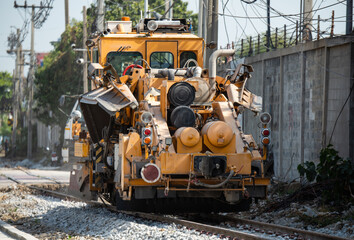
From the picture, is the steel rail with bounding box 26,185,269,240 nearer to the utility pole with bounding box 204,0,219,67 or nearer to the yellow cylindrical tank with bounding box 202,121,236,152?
the yellow cylindrical tank with bounding box 202,121,236,152

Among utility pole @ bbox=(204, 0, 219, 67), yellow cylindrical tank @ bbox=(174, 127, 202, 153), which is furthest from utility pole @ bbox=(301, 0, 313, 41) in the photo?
yellow cylindrical tank @ bbox=(174, 127, 202, 153)

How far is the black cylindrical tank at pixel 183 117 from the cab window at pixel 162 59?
9.80 feet

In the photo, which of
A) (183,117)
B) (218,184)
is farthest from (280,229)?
(183,117)

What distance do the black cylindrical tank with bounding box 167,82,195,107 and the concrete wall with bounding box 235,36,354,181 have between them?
4713 mm

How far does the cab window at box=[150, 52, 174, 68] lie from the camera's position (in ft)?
49.4

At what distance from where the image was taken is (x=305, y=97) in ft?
60.9

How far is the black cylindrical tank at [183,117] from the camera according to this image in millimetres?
12180

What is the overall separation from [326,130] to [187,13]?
173ft

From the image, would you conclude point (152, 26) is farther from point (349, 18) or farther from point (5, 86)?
point (5, 86)

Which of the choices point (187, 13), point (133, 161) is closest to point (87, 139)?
point (133, 161)

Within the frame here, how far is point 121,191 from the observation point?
40.2 ft

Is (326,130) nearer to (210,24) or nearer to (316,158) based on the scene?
(316,158)

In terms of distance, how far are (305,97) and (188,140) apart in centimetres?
764

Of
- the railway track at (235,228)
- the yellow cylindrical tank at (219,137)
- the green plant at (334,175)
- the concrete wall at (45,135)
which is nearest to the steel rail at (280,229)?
the railway track at (235,228)
